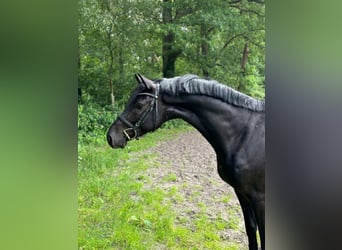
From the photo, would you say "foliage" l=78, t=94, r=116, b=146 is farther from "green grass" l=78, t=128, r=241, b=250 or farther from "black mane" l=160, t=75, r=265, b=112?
"black mane" l=160, t=75, r=265, b=112

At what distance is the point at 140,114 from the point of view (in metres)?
1.43

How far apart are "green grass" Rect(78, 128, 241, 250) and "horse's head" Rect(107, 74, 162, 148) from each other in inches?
2.0

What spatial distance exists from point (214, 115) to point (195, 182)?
0.31 metres

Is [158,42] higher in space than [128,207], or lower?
higher

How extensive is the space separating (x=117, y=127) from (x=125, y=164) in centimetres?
18

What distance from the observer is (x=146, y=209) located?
1.50 metres

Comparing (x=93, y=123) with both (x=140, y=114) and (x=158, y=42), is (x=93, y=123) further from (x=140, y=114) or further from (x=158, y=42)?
(x=158, y=42)

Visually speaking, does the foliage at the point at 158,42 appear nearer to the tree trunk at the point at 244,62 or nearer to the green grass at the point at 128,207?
the tree trunk at the point at 244,62

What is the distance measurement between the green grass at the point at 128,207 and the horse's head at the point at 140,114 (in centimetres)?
5

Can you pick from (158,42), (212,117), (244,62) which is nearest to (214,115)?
(212,117)

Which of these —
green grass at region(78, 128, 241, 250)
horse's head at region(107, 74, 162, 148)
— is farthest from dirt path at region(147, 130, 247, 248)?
horse's head at region(107, 74, 162, 148)
